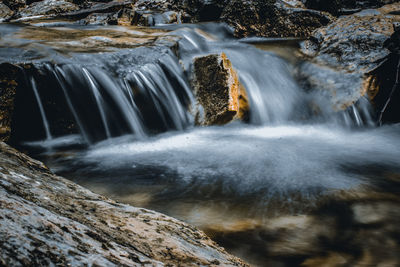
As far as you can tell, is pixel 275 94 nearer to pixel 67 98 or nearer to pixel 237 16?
pixel 67 98

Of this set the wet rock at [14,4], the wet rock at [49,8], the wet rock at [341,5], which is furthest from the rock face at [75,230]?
the wet rock at [14,4]

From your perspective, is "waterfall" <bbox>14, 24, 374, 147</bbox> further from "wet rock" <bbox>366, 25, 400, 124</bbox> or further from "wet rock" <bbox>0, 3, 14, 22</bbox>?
"wet rock" <bbox>0, 3, 14, 22</bbox>

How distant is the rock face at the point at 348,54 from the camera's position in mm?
5504

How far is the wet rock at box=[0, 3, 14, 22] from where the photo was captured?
41.0 ft

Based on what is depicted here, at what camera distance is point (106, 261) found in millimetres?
896

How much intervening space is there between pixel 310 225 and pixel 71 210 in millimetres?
1861

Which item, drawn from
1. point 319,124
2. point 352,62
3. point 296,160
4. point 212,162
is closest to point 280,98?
point 319,124

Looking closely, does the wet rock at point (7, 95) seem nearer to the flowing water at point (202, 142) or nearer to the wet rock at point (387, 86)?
the flowing water at point (202, 142)

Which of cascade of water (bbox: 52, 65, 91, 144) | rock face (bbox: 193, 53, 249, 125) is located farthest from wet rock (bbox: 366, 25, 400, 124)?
cascade of water (bbox: 52, 65, 91, 144)

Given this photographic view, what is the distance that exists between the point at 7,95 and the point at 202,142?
2.87 metres

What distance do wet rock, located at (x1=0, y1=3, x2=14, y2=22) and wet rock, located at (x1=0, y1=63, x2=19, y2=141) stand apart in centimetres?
1119

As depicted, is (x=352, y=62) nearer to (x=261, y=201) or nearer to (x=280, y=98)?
(x=280, y=98)

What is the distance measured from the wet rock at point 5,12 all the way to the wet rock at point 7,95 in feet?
36.7

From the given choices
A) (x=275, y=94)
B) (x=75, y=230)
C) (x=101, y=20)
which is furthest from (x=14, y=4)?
(x=75, y=230)
